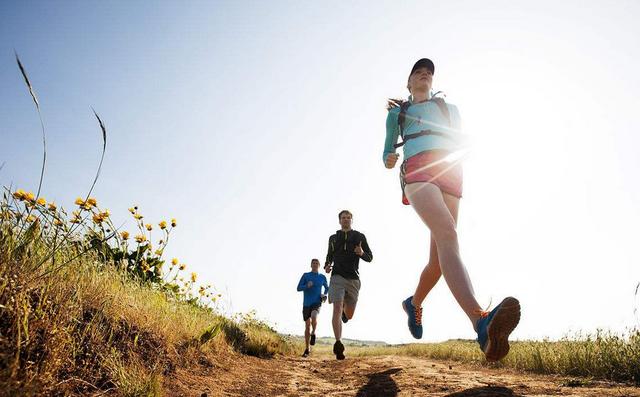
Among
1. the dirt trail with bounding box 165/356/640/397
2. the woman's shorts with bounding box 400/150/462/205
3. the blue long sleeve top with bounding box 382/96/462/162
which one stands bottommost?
the dirt trail with bounding box 165/356/640/397

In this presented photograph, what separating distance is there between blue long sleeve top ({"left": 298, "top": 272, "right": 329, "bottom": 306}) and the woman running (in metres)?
6.27

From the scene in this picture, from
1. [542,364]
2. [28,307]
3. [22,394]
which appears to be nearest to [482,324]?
[22,394]

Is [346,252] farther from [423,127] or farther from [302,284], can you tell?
[423,127]

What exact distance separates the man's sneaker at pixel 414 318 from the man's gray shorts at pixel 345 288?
2914 millimetres

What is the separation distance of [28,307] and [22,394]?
→ 52cm

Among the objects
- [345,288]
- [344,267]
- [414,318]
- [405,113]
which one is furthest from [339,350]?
[405,113]

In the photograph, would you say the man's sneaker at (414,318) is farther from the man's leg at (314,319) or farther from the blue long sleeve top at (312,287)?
the man's leg at (314,319)

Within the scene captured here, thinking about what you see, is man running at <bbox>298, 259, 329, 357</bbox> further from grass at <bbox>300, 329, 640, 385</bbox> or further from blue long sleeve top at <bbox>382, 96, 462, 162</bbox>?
blue long sleeve top at <bbox>382, 96, 462, 162</bbox>

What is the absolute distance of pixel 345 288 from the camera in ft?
22.5

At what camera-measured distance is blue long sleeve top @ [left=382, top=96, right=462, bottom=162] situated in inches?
123

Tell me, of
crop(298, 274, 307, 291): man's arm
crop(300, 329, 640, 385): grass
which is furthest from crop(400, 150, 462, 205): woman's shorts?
crop(298, 274, 307, 291): man's arm

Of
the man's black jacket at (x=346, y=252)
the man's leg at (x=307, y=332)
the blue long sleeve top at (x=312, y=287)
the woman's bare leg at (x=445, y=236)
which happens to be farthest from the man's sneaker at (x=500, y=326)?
the blue long sleeve top at (x=312, y=287)

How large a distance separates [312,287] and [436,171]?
25.1ft

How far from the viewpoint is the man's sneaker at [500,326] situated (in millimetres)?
2109
